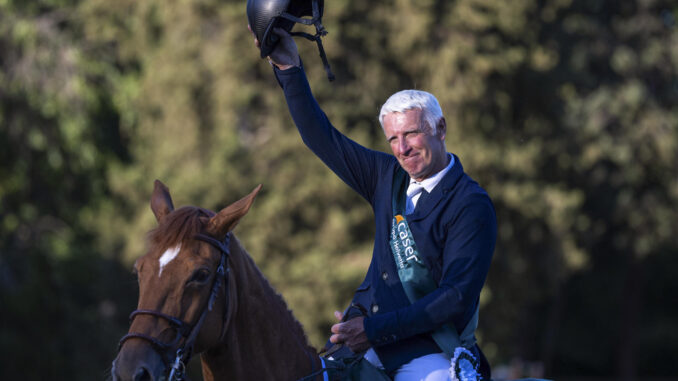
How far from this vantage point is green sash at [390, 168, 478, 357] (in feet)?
12.1

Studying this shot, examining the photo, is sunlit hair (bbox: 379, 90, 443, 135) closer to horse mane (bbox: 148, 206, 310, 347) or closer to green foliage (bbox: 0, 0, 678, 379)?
horse mane (bbox: 148, 206, 310, 347)

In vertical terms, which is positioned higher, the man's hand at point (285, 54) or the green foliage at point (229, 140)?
the green foliage at point (229, 140)

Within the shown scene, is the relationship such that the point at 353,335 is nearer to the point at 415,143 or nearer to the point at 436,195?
the point at 436,195

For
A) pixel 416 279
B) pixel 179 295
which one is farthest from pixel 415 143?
pixel 179 295

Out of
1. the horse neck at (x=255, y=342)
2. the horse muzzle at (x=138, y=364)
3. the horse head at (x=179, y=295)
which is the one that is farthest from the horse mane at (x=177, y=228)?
the horse muzzle at (x=138, y=364)

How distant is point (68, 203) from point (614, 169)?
47.9 feet

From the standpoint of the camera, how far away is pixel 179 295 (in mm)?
3432

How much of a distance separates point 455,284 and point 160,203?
1.30m

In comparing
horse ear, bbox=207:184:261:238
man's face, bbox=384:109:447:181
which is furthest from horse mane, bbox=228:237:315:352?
man's face, bbox=384:109:447:181

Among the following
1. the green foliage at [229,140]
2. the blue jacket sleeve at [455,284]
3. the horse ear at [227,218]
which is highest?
the green foliage at [229,140]

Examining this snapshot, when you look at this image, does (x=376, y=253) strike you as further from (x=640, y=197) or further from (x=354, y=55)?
(x=640, y=197)

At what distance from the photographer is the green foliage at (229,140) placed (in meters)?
17.1

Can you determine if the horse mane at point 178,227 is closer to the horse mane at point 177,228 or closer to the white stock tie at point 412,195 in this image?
the horse mane at point 177,228

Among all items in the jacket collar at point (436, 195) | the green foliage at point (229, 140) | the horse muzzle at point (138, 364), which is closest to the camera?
the horse muzzle at point (138, 364)
